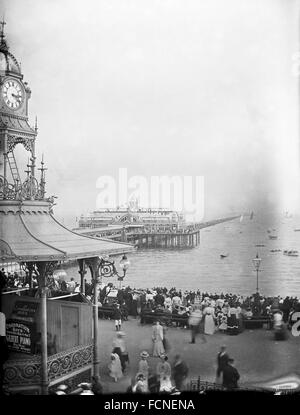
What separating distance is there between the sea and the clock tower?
2195mm

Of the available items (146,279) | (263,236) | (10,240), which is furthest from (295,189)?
(10,240)

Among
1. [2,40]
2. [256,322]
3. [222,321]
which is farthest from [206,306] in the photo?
[2,40]

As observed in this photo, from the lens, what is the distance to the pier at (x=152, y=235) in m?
7.07

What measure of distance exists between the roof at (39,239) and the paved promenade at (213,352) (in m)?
1.56

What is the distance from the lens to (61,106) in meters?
6.41

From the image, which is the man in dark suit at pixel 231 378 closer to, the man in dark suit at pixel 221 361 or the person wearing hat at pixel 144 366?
the man in dark suit at pixel 221 361

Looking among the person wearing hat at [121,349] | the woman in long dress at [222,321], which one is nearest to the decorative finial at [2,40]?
the person wearing hat at [121,349]

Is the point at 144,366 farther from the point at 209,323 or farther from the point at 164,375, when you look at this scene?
the point at 209,323

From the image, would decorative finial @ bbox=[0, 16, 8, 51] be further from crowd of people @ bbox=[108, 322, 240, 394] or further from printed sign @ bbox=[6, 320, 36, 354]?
crowd of people @ bbox=[108, 322, 240, 394]

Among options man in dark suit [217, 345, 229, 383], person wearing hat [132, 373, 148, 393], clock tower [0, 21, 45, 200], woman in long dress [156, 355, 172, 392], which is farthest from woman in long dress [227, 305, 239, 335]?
clock tower [0, 21, 45, 200]

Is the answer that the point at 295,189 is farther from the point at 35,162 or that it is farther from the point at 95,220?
the point at 35,162

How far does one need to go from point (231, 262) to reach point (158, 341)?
224 cm

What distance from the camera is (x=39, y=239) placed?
5.32m

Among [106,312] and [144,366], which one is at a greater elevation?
[106,312]
